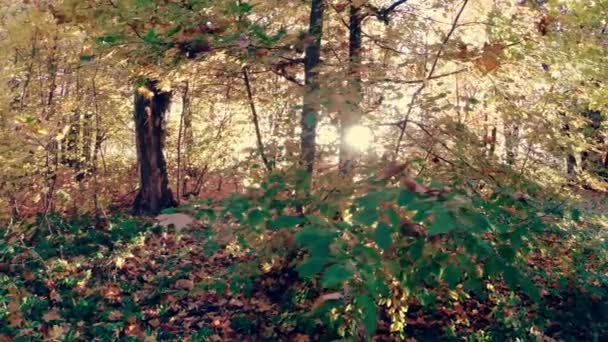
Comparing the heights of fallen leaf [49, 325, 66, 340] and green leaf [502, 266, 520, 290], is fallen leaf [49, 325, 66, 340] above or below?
below

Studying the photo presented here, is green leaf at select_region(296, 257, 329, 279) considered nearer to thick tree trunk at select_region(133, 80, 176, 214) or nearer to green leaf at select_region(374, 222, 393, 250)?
green leaf at select_region(374, 222, 393, 250)

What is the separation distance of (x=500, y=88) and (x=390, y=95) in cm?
113

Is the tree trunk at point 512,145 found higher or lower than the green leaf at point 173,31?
lower

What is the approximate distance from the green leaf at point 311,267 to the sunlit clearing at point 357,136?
88.3 inches

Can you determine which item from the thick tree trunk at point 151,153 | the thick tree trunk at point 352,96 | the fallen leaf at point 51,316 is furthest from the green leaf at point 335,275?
the thick tree trunk at point 151,153

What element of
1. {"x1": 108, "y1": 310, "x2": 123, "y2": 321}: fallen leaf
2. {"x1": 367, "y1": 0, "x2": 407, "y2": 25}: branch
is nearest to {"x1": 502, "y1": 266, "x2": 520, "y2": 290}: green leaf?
{"x1": 367, "y1": 0, "x2": 407, "y2": 25}: branch

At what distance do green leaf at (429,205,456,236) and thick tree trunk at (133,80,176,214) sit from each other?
28.0 ft

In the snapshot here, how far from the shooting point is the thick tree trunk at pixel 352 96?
134 inches

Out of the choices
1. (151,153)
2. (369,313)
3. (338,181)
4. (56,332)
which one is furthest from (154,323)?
(151,153)

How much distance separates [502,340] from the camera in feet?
15.5

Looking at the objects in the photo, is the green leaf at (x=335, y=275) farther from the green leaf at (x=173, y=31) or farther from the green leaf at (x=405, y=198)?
the green leaf at (x=173, y=31)

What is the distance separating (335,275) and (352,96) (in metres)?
2.14

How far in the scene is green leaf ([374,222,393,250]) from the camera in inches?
65.2

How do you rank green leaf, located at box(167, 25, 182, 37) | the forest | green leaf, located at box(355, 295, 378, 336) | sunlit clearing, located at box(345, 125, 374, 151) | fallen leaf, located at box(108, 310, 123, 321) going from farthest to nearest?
fallen leaf, located at box(108, 310, 123, 321) < sunlit clearing, located at box(345, 125, 374, 151) < green leaf, located at box(167, 25, 182, 37) < the forest < green leaf, located at box(355, 295, 378, 336)
